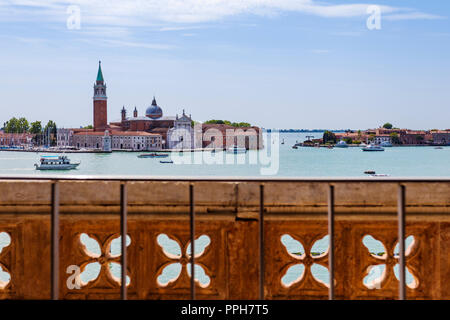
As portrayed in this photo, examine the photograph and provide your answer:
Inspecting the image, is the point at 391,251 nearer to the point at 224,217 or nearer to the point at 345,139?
the point at 224,217

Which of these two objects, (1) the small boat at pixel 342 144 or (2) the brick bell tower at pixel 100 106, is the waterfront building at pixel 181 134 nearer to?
(2) the brick bell tower at pixel 100 106

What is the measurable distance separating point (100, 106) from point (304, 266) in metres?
94.9

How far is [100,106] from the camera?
93.8 m

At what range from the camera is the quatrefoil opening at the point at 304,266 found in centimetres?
209

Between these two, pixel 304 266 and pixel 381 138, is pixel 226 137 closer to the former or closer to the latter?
pixel 381 138

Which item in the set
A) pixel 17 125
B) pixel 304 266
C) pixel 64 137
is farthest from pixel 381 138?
pixel 304 266

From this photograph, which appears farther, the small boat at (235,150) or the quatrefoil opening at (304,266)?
the small boat at (235,150)

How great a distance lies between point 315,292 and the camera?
2123 millimetres

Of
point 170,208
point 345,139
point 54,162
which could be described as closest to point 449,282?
point 170,208

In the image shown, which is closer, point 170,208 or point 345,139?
point 170,208

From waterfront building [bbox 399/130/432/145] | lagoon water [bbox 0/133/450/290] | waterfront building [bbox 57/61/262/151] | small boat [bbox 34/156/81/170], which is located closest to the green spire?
waterfront building [bbox 57/61/262/151]

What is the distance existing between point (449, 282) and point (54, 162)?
5762 cm

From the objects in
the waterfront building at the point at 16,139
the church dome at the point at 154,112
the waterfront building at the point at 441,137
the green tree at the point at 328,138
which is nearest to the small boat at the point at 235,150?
the church dome at the point at 154,112

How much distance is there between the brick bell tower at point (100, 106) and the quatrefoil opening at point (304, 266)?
77.7 metres
